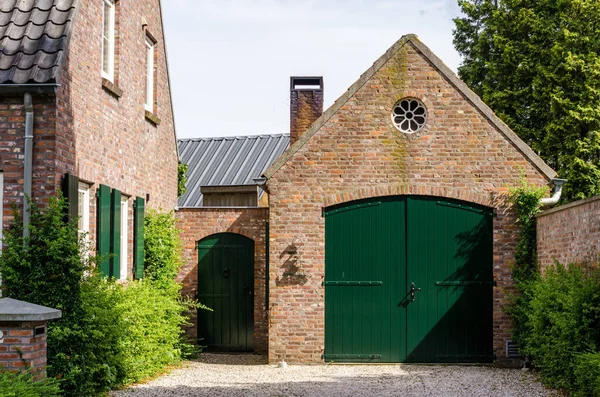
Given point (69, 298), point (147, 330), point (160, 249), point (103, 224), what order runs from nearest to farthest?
point (69, 298), point (103, 224), point (147, 330), point (160, 249)

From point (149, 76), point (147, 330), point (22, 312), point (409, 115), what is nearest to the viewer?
point (22, 312)

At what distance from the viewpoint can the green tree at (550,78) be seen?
2183 centimetres

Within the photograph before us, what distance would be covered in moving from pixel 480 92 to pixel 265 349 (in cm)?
1253

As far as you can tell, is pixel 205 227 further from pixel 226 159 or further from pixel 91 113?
pixel 226 159

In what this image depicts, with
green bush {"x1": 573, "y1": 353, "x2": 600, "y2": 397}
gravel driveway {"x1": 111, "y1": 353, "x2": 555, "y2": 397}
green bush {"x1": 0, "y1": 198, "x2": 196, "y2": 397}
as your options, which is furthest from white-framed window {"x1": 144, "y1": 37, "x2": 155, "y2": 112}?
green bush {"x1": 573, "y1": 353, "x2": 600, "y2": 397}

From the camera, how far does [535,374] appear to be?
12.9 metres

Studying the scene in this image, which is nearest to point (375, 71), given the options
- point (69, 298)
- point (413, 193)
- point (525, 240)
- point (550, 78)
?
point (413, 193)

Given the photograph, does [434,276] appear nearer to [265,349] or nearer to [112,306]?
[265,349]

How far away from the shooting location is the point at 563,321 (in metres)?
10.2

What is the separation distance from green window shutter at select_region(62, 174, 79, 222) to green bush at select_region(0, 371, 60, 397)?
2557 mm

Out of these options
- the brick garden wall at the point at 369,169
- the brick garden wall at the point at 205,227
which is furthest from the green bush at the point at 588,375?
the brick garden wall at the point at 205,227

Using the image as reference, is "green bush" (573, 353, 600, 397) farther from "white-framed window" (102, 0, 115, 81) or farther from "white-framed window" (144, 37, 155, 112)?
"white-framed window" (144, 37, 155, 112)

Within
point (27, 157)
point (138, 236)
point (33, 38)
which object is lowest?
point (138, 236)

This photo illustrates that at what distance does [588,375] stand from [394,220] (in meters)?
5.50
